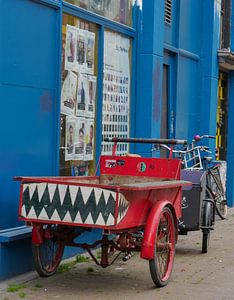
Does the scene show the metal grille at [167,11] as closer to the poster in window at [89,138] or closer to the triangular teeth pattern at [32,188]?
the poster in window at [89,138]

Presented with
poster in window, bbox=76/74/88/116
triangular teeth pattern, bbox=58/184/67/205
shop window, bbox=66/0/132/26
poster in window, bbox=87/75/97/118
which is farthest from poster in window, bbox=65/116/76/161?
triangular teeth pattern, bbox=58/184/67/205

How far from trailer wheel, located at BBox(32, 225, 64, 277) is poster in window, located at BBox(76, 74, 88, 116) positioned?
80.9 inches

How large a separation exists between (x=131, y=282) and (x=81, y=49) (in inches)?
123

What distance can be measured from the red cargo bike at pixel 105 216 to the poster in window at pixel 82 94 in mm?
1575

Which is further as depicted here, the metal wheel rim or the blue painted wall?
the blue painted wall

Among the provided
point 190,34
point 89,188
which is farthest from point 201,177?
point 190,34

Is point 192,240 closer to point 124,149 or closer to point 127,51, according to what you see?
point 124,149

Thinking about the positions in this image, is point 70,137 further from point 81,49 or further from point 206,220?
point 206,220

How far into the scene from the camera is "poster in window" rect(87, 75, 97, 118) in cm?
873

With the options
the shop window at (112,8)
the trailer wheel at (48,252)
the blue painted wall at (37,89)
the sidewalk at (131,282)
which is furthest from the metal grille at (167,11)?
the trailer wheel at (48,252)

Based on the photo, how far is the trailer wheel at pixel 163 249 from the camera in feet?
21.6

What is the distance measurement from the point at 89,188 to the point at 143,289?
1.33m

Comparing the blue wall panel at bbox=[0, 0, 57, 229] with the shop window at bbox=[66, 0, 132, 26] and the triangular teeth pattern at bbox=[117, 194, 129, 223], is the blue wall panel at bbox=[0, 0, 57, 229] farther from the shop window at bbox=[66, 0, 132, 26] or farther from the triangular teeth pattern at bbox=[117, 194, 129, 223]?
the triangular teeth pattern at bbox=[117, 194, 129, 223]

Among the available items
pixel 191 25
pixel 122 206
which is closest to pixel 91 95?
pixel 122 206
